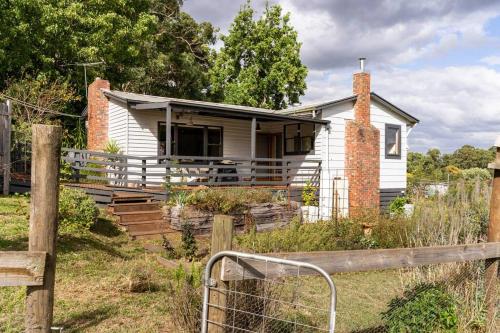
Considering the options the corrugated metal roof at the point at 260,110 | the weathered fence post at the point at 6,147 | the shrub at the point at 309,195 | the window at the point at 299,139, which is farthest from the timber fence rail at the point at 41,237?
the window at the point at 299,139

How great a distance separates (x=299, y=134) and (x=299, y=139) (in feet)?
0.72

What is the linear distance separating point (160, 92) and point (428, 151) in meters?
29.1

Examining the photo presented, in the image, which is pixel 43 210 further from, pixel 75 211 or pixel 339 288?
pixel 75 211

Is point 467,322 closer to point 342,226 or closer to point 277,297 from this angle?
point 277,297

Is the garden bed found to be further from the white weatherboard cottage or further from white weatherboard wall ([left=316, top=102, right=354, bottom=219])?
white weatherboard wall ([left=316, top=102, right=354, bottom=219])

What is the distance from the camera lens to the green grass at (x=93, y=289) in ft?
16.5

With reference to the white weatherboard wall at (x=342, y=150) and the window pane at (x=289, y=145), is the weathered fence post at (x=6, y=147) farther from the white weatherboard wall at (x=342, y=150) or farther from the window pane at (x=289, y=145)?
the window pane at (x=289, y=145)

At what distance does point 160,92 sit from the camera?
3070cm

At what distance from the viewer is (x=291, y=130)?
20312mm

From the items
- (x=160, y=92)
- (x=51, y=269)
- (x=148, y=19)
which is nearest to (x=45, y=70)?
(x=148, y=19)

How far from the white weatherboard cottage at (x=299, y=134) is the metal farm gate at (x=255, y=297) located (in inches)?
444

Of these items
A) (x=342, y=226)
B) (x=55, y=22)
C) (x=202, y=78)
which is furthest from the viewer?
(x=202, y=78)

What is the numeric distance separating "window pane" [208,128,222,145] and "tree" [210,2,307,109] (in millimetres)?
14603

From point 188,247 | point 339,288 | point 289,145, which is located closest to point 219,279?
point 339,288
